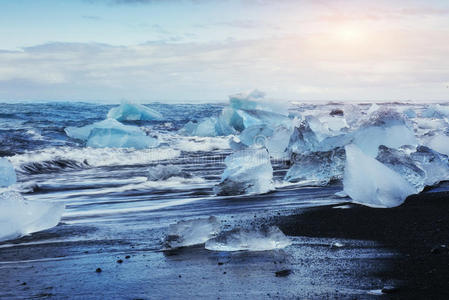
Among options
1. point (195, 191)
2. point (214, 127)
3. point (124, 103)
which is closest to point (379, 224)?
point (195, 191)

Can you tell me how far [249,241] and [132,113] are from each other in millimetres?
17995

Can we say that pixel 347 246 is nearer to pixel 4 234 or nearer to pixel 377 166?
pixel 377 166

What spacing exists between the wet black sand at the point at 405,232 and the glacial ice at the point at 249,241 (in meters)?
0.35

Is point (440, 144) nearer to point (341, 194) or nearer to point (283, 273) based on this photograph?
point (341, 194)

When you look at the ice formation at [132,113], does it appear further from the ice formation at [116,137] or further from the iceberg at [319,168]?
the iceberg at [319,168]

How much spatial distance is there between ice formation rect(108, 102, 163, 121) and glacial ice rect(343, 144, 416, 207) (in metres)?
16.0

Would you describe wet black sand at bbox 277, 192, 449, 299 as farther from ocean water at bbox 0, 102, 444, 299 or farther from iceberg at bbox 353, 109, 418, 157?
iceberg at bbox 353, 109, 418, 157

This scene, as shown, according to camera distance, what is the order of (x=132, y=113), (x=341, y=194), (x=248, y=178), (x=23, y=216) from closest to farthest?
(x=23, y=216), (x=341, y=194), (x=248, y=178), (x=132, y=113)

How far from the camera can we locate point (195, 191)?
5.72 m

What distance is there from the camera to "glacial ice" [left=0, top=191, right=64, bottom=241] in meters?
3.81

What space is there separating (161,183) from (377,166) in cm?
279

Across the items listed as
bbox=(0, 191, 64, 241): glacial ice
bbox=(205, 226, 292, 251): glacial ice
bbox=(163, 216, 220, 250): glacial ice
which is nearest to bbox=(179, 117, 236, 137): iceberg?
bbox=(0, 191, 64, 241): glacial ice

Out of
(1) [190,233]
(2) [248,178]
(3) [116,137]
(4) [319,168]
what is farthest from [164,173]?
(3) [116,137]

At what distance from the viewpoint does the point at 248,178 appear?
5.42 metres
